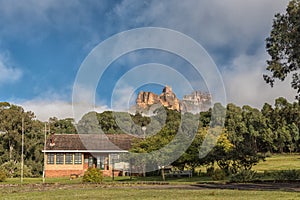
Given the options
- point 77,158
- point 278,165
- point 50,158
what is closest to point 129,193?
point 77,158

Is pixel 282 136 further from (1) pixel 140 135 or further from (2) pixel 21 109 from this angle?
(2) pixel 21 109

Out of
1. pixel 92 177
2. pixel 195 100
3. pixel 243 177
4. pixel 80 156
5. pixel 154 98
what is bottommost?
pixel 243 177

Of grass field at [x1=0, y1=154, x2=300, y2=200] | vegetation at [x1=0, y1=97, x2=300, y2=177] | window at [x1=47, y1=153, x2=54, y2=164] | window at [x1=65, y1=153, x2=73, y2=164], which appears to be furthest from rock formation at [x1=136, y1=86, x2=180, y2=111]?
grass field at [x1=0, y1=154, x2=300, y2=200]

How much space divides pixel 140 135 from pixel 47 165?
34.0 feet

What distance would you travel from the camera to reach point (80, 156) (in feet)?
132

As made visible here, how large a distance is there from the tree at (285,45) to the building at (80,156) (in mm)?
22615

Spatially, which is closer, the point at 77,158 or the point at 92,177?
the point at 92,177

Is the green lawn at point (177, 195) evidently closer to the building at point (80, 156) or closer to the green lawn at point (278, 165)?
the green lawn at point (278, 165)

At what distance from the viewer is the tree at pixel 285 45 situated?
57.0 ft

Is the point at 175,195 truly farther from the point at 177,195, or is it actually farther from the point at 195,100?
the point at 195,100

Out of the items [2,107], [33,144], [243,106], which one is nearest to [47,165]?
[33,144]

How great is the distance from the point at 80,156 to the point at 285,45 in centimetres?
2715

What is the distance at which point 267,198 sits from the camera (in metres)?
13.2

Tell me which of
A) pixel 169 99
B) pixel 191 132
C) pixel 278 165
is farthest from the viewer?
pixel 169 99
